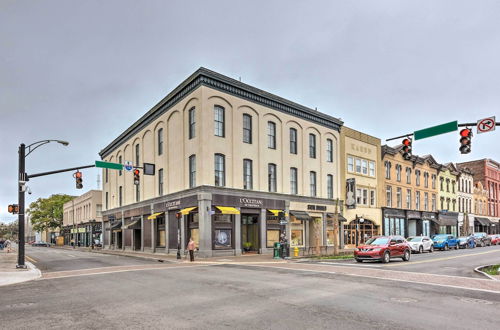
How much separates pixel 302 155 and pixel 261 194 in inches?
283

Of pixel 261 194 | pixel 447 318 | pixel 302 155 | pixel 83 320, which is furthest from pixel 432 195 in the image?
pixel 83 320

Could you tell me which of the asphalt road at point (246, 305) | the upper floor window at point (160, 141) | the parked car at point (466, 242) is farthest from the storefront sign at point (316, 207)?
the asphalt road at point (246, 305)

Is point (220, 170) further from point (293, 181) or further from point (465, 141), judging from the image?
point (465, 141)

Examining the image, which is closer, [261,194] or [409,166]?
[261,194]

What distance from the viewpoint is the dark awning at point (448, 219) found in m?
58.9

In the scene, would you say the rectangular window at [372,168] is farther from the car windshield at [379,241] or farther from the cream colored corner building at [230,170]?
the car windshield at [379,241]

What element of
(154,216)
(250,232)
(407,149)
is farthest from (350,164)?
(407,149)

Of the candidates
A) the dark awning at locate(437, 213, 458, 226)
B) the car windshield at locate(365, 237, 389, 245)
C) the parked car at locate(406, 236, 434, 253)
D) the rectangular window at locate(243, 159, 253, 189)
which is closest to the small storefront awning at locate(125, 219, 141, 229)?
the rectangular window at locate(243, 159, 253, 189)

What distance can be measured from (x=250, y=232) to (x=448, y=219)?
4024cm

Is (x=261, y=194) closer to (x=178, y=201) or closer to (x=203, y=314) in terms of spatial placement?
(x=178, y=201)

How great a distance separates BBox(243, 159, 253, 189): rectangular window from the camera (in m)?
33.0

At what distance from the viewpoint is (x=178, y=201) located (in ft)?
108

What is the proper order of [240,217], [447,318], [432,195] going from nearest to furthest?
[447,318], [240,217], [432,195]

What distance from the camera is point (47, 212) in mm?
93750
